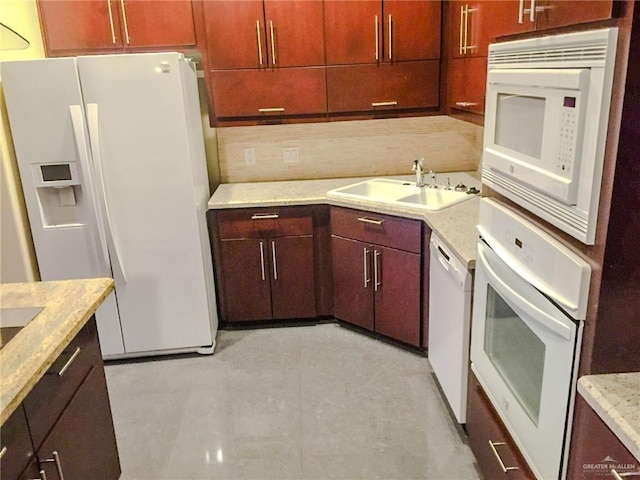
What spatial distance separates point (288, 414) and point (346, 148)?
180 cm

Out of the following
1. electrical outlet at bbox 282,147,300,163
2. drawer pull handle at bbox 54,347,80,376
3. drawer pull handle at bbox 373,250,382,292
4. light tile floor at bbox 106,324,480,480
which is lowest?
light tile floor at bbox 106,324,480,480

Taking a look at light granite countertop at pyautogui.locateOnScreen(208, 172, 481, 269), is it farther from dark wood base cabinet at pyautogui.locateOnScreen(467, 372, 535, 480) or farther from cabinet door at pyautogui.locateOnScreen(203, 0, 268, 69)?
cabinet door at pyautogui.locateOnScreen(203, 0, 268, 69)

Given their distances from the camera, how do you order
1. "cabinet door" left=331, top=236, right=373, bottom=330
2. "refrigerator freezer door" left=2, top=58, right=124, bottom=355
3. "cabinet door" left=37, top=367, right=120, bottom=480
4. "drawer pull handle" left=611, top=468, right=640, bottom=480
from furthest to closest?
"cabinet door" left=331, top=236, right=373, bottom=330 < "refrigerator freezer door" left=2, top=58, right=124, bottom=355 < "cabinet door" left=37, top=367, right=120, bottom=480 < "drawer pull handle" left=611, top=468, right=640, bottom=480

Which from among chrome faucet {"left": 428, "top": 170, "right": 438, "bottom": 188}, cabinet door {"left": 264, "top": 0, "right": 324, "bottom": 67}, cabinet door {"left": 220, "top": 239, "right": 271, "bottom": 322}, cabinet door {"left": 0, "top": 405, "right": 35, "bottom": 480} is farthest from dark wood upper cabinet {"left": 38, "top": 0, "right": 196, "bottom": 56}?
cabinet door {"left": 0, "top": 405, "right": 35, "bottom": 480}

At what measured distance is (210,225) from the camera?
10.6ft

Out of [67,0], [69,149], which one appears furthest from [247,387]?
[67,0]

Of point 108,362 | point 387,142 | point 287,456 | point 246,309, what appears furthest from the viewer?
point 387,142

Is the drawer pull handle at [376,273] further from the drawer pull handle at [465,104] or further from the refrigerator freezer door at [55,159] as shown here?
the refrigerator freezer door at [55,159]

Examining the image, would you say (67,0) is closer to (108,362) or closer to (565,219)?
(108,362)

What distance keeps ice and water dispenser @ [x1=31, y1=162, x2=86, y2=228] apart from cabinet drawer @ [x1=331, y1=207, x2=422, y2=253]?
4.60 feet

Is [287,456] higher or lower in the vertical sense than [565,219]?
lower

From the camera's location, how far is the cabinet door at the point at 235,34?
3000mm

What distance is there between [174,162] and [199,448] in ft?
4.63

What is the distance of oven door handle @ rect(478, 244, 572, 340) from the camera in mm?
1350
